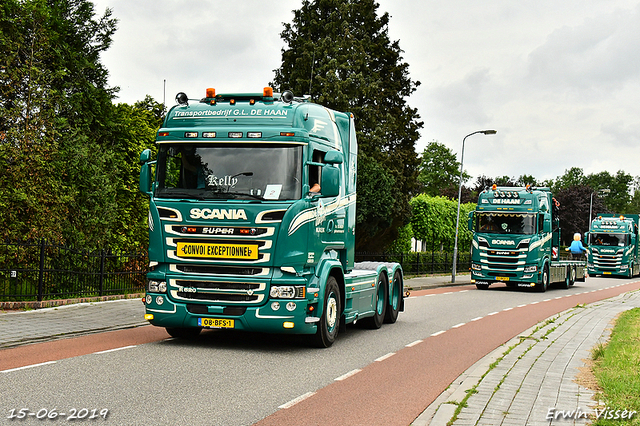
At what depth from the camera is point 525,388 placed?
769 cm

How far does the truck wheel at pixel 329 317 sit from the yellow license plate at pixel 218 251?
1.47 m

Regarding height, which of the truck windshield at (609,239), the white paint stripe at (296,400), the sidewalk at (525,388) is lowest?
the white paint stripe at (296,400)

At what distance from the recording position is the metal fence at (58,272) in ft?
47.3

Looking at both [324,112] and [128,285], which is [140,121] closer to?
[128,285]

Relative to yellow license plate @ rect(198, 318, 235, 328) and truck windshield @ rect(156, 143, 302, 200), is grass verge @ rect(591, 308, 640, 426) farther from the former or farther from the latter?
yellow license plate @ rect(198, 318, 235, 328)

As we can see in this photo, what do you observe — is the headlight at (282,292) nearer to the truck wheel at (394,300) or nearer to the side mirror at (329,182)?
the side mirror at (329,182)

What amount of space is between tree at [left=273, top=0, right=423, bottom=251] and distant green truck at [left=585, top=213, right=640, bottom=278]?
18.4 metres

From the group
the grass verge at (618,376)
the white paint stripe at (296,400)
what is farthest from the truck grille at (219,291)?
the grass verge at (618,376)

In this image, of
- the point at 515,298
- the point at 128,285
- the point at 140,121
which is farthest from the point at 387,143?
the point at 128,285

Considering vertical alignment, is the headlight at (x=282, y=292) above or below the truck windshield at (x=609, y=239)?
below

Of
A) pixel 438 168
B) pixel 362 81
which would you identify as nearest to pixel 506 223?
pixel 362 81

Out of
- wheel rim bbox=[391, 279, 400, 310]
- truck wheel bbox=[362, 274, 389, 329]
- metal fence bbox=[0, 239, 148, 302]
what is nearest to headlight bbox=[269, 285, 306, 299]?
truck wheel bbox=[362, 274, 389, 329]

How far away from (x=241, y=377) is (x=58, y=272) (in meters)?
8.64

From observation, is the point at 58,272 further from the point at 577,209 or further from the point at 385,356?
the point at 577,209
